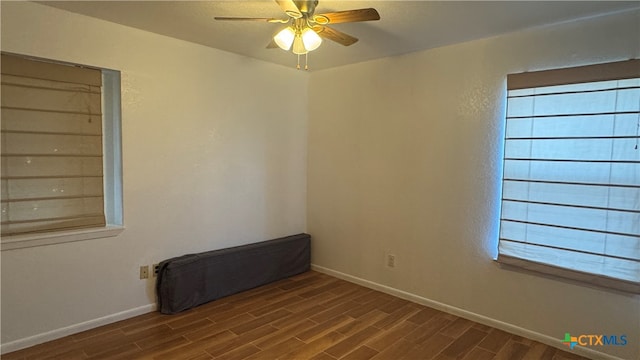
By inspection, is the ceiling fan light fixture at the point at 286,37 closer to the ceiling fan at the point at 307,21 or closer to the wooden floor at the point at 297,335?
the ceiling fan at the point at 307,21

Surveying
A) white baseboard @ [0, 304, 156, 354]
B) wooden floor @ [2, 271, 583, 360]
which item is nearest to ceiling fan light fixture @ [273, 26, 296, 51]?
wooden floor @ [2, 271, 583, 360]

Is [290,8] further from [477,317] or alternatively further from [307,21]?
[477,317]

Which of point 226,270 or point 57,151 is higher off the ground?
point 57,151

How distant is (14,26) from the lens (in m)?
2.35

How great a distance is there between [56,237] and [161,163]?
2.94 feet

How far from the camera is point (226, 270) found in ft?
11.1

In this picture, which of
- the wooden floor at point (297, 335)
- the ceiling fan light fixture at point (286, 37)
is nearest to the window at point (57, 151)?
the wooden floor at point (297, 335)

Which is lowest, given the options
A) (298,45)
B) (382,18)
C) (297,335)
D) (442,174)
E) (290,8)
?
(297,335)

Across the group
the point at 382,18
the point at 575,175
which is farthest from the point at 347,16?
the point at 575,175

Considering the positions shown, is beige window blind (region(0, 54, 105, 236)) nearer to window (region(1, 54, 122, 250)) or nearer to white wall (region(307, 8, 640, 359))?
window (region(1, 54, 122, 250))

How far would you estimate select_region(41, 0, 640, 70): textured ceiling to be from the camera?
230cm

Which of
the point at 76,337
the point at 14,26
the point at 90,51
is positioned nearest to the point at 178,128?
the point at 90,51

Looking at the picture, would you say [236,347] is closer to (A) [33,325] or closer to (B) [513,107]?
(A) [33,325]

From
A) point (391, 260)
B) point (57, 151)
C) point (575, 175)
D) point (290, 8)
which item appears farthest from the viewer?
point (391, 260)
